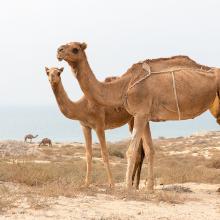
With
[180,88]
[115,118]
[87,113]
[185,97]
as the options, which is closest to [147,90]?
[180,88]

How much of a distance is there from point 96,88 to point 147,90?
1.04 metres

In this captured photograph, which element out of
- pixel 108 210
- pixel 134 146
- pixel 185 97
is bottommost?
pixel 108 210

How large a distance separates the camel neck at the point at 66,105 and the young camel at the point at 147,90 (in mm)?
840

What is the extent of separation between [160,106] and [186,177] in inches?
303

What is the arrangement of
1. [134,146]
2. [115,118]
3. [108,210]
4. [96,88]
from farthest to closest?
[115,118] < [96,88] < [134,146] < [108,210]

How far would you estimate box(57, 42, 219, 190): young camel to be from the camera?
10430 millimetres

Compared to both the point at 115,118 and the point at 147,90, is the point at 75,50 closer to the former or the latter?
the point at 147,90

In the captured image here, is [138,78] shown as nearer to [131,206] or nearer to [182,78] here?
[182,78]

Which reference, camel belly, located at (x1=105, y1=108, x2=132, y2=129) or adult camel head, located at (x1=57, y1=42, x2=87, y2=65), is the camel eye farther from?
camel belly, located at (x1=105, y1=108, x2=132, y2=129)

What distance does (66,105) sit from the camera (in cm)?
1167

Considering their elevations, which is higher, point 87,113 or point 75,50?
point 75,50

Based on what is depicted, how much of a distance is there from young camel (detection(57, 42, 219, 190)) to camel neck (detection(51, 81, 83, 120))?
84 cm

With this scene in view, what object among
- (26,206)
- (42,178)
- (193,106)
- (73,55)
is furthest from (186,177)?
(26,206)

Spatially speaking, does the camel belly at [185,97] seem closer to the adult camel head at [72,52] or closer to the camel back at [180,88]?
the camel back at [180,88]
